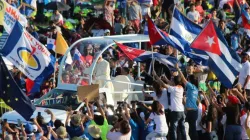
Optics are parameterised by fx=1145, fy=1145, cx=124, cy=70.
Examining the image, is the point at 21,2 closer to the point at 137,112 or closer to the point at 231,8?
the point at 231,8

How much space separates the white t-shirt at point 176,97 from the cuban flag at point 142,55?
96.3 inches

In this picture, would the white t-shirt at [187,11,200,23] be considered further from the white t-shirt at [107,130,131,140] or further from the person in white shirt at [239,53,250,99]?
the white t-shirt at [107,130,131,140]

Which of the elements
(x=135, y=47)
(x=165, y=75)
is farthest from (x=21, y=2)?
(x=165, y=75)

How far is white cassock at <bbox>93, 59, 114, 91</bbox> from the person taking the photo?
1078 inches

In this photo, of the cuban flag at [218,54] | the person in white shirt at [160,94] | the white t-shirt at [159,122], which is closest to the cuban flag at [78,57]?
the person in white shirt at [160,94]

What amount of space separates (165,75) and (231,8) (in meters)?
11.8

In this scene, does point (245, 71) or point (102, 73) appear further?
point (245, 71)

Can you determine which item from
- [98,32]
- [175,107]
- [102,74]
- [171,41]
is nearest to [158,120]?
[175,107]

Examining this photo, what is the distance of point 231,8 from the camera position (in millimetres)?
39469

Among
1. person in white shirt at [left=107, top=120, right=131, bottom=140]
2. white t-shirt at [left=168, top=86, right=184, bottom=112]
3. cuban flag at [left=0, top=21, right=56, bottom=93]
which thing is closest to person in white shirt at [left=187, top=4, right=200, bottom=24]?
cuban flag at [left=0, top=21, right=56, bottom=93]

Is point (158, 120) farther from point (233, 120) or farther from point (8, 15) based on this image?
point (8, 15)

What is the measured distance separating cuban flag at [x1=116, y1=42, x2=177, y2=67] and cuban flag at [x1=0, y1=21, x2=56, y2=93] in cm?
185

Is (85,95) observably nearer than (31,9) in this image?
Yes

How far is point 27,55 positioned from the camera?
1088 inches
